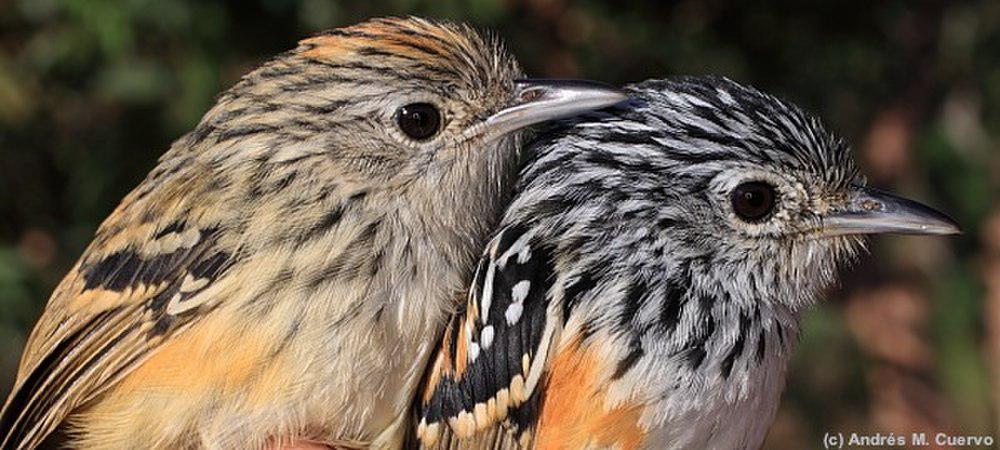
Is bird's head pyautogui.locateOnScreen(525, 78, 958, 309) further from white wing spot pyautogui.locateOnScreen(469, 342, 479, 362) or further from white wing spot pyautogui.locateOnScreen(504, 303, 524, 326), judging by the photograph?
white wing spot pyautogui.locateOnScreen(469, 342, 479, 362)

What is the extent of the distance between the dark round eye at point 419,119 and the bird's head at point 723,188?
304 mm

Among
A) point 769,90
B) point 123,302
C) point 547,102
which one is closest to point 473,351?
point 547,102

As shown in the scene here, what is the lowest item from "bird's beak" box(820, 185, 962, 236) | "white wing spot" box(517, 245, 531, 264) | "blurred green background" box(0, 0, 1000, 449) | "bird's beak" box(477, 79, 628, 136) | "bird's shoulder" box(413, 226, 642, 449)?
"bird's shoulder" box(413, 226, 642, 449)

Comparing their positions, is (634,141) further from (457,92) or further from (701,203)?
(457,92)

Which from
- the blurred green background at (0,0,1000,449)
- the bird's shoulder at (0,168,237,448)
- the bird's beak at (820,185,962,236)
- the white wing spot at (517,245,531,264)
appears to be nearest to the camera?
the white wing spot at (517,245,531,264)

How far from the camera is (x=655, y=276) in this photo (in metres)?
2.63

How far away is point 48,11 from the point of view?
5.07 metres

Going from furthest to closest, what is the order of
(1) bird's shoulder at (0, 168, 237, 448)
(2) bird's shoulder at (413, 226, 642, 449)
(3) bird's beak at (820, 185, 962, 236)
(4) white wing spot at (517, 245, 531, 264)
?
(1) bird's shoulder at (0, 168, 237, 448) → (3) bird's beak at (820, 185, 962, 236) → (4) white wing spot at (517, 245, 531, 264) → (2) bird's shoulder at (413, 226, 642, 449)

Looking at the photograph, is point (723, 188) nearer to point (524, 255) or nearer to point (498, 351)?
point (524, 255)

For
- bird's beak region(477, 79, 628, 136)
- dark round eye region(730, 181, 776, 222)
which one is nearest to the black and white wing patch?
bird's beak region(477, 79, 628, 136)

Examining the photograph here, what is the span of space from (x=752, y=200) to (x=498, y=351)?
0.59 meters

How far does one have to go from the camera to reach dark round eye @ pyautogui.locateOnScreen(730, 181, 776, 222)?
8.77 ft

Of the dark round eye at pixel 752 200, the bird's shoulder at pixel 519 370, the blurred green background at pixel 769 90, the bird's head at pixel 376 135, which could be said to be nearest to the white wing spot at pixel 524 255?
the bird's shoulder at pixel 519 370

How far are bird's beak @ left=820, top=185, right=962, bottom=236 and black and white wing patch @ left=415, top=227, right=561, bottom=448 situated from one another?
2.03 ft
